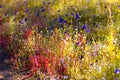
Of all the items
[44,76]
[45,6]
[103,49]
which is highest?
[45,6]

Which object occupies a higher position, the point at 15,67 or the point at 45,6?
the point at 45,6

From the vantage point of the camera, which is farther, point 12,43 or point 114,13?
point 114,13

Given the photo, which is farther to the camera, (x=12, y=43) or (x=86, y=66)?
Answer: (x=12, y=43)

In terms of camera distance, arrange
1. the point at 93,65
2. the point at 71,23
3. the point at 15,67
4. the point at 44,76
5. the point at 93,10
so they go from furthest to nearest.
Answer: the point at 93,10 < the point at 71,23 < the point at 15,67 < the point at 44,76 < the point at 93,65

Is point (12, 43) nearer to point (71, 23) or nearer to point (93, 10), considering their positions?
point (71, 23)

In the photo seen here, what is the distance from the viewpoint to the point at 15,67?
4.57 metres

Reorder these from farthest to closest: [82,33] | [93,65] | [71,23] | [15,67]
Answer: [71,23] < [82,33] < [15,67] < [93,65]

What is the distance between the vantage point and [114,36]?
15.3 ft

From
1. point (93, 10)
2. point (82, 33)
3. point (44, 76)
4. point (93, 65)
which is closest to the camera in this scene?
point (93, 65)

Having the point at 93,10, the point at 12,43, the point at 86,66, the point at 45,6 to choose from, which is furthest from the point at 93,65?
the point at 45,6

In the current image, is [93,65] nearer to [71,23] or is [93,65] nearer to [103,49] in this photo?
[103,49]

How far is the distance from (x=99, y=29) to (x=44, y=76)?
1.40 meters

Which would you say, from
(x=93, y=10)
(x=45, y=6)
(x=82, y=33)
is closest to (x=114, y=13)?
(x=93, y=10)

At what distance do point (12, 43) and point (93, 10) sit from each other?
1.77m
